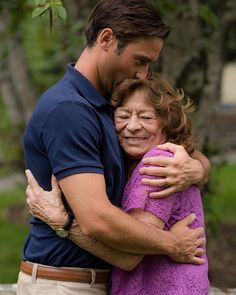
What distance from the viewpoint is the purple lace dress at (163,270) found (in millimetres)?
2881

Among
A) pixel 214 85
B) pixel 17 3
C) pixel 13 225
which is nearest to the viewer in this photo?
pixel 17 3

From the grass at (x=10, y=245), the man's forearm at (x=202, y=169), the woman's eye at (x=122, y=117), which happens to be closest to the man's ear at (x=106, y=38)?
the woman's eye at (x=122, y=117)

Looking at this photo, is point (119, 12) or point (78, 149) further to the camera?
point (119, 12)

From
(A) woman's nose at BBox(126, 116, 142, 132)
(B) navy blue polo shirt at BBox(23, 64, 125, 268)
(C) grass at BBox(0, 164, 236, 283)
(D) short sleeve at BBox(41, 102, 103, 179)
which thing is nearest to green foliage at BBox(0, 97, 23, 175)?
(C) grass at BBox(0, 164, 236, 283)

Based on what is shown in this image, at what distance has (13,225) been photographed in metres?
10.6

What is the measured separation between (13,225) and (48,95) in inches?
315

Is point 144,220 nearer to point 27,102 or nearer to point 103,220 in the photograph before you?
point 103,220

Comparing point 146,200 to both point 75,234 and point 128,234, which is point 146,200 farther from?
point 75,234

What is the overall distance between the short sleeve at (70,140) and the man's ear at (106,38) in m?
0.29

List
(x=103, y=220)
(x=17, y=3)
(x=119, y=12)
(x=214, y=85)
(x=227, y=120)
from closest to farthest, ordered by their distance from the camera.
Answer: (x=103, y=220)
(x=119, y=12)
(x=17, y=3)
(x=214, y=85)
(x=227, y=120)

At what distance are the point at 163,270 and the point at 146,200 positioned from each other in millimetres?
311

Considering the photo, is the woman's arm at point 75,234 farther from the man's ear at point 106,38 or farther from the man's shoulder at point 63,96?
the man's ear at point 106,38

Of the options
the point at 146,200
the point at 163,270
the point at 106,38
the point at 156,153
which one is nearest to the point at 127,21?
the point at 106,38

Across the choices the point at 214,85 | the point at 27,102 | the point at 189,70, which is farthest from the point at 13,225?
the point at 189,70
